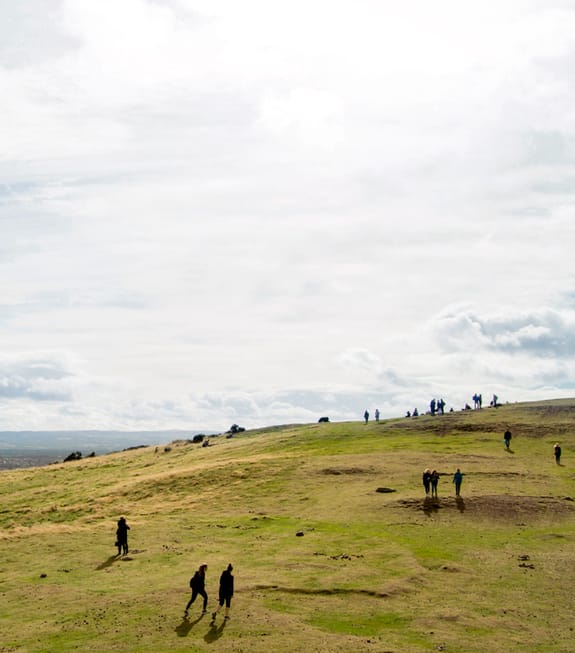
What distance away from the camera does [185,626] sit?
115ft

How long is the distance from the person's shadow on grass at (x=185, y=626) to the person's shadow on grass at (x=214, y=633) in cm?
101

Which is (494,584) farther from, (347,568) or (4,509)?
(4,509)

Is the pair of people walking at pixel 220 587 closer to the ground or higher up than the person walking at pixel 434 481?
closer to the ground

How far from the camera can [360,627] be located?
34.9 meters

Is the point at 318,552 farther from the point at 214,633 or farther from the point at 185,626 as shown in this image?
the point at 214,633

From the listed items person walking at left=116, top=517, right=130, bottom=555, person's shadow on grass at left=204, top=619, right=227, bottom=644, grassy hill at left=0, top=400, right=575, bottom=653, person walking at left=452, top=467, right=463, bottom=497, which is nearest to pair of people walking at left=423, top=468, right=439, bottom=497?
grassy hill at left=0, top=400, right=575, bottom=653

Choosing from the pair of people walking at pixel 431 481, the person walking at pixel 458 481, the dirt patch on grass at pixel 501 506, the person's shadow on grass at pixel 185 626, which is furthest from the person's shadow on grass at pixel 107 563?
the person walking at pixel 458 481

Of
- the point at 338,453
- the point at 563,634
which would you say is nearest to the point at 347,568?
the point at 563,634

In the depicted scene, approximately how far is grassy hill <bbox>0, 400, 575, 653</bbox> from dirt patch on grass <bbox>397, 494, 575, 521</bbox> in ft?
0.71

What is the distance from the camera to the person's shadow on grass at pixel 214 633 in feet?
109

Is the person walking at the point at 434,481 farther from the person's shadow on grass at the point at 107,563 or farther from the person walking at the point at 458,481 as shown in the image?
the person's shadow on grass at the point at 107,563

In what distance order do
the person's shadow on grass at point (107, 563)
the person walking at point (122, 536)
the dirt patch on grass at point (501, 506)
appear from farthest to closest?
the dirt patch on grass at point (501, 506)
the person walking at point (122, 536)
the person's shadow on grass at point (107, 563)

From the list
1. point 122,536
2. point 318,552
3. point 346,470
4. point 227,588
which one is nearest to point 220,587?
point 227,588

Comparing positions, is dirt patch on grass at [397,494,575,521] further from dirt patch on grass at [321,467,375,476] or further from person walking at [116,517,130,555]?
person walking at [116,517,130,555]
